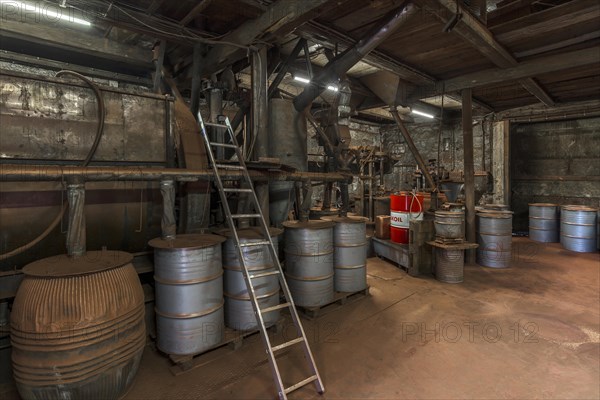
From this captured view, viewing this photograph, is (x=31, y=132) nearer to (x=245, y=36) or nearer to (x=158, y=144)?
(x=158, y=144)

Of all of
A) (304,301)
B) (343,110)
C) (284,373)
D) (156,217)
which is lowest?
(284,373)

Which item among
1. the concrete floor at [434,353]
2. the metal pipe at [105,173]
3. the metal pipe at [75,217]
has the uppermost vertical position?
the metal pipe at [105,173]

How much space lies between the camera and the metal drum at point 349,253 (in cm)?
403

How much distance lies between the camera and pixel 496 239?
5.66 metres

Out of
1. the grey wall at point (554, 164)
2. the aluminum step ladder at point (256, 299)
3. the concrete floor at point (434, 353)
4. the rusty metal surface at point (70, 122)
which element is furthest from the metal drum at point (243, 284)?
the grey wall at point (554, 164)

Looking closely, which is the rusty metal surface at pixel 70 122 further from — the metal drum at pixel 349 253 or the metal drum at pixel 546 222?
the metal drum at pixel 546 222

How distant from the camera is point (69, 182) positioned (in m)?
2.39

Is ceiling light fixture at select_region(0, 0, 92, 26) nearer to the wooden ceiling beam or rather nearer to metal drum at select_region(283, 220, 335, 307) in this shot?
metal drum at select_region(283, 220, 335, 307)

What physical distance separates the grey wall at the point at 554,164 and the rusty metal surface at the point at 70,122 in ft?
32.4

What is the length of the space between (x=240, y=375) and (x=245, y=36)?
141 inches

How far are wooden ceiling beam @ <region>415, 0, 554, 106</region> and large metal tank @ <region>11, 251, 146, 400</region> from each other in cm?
363

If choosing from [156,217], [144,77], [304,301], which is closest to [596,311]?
[304,301]

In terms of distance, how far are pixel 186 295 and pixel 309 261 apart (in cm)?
143

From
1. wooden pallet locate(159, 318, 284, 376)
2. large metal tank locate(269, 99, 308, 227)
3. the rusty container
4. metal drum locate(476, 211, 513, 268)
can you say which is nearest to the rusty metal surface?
large metal tank locate(269, 99, 308, 227)
